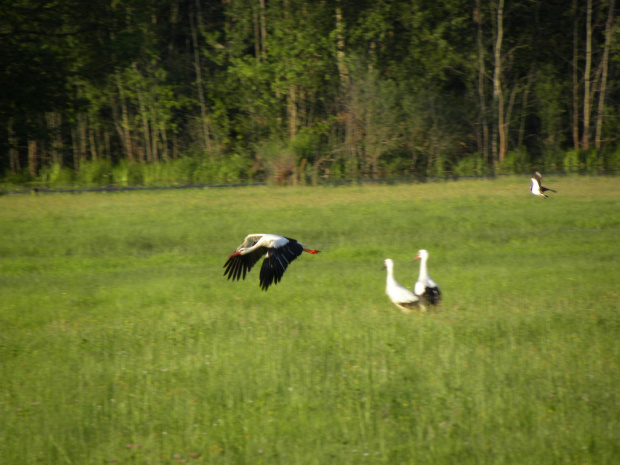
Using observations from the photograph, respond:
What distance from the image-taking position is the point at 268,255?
8156 mm

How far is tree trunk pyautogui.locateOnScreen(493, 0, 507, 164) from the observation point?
32.4m

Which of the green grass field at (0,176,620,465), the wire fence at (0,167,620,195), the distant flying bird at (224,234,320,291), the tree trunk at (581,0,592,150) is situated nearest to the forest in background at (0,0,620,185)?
the tree trunk at (581,0,592,150)

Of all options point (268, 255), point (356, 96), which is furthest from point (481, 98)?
point (268, 255)

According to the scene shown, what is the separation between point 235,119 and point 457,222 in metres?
20.1

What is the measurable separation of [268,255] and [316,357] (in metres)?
1.25

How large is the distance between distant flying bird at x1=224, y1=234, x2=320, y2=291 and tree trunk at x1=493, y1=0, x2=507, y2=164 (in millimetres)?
26106

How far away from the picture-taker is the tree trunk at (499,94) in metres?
32.4

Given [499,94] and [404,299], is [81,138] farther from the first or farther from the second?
→ [404,299]

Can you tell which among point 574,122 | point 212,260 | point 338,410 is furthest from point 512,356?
point 574,122

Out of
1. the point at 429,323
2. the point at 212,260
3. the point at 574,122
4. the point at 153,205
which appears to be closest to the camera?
the point at 429,323

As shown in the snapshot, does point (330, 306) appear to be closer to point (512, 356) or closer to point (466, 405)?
point (512, 356)

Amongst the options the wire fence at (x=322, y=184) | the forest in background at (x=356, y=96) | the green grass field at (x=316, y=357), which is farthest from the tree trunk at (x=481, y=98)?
the green grass field at (x=316, y=357)

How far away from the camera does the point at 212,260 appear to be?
14.9 meters

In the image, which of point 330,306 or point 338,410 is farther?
point 330,306
